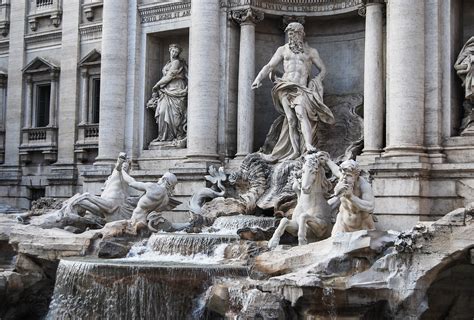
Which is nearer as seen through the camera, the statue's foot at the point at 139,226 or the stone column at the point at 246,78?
the statue's foot at the point at 139,226

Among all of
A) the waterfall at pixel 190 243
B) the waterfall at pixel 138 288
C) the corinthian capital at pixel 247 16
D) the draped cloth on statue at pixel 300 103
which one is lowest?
the waterfall at pixel 138 288

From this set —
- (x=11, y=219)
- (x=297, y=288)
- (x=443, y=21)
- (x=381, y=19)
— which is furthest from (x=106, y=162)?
(x=297, y=288)

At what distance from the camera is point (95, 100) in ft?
87.9

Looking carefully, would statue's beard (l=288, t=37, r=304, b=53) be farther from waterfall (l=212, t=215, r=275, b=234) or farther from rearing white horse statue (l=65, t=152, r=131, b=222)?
rearing white horse statue (l=65, t=152, r=131, b=222)

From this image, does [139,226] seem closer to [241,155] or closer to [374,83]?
[241,155]

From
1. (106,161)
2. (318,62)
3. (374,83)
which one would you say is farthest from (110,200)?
(374,83)

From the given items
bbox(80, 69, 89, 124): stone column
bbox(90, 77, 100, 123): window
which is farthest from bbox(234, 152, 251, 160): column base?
bbox(80, 69, 89, 124): stone column

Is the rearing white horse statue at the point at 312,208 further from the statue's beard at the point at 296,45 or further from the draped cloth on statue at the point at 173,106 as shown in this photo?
the draped cloth on statue at the point at 173,106

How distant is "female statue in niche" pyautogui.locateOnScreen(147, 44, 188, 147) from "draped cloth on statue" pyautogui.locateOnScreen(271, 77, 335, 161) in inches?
133

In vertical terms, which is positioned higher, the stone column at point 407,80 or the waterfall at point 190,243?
the stone column at point 407,80

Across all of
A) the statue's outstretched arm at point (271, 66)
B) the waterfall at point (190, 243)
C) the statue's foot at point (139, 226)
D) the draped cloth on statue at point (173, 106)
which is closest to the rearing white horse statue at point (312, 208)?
the waterfall at point (190, 243)

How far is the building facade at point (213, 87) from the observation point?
718 inches

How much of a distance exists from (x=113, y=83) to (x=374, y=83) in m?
8.44

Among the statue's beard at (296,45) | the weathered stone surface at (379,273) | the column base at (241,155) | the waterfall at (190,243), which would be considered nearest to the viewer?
the weathered stone surface at (379,273)
